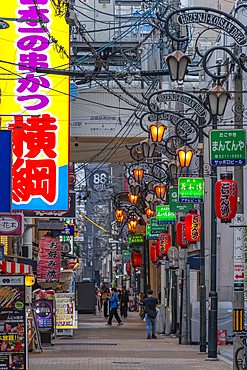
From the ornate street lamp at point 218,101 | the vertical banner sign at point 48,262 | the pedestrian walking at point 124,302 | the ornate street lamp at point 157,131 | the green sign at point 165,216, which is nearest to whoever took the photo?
the ornate street lamp at point 218,101

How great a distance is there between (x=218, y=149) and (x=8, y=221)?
5.70 meters

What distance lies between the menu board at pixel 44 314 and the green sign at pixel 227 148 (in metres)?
10.3

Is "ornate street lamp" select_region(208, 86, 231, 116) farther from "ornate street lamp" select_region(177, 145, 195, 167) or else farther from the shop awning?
the shop awning

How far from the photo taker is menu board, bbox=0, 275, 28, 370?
40.8 feet

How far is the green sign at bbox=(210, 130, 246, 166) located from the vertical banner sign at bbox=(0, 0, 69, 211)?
32.1 ft

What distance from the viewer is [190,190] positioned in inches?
720

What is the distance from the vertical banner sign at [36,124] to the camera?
21703 millimetres

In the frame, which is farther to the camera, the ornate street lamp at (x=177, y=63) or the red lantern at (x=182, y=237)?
the red lantern at (x=182, y=237)

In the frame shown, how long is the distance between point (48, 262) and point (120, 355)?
599 cm

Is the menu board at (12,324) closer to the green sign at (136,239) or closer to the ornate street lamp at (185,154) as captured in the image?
the ornate street lamp at (185,154)

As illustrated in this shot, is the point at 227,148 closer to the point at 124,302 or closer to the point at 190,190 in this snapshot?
the point at 190,190

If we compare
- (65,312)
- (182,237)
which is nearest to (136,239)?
(65,312)

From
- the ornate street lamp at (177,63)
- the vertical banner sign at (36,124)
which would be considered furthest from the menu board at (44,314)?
the ornate street lamp at (177,63)

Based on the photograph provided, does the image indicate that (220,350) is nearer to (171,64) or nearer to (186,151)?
(186,151)
